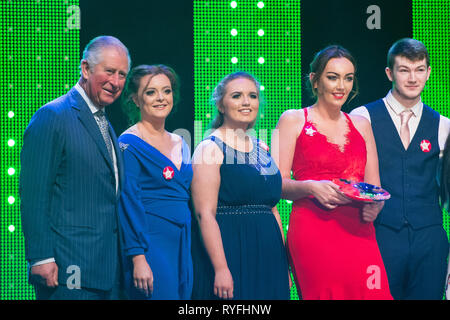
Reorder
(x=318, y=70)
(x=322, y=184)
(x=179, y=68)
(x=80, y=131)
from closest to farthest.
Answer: (x=80, y=131), (x=322, y=184), (x=318, y=70), (x=179, y=68)

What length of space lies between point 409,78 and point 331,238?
1.08 meters

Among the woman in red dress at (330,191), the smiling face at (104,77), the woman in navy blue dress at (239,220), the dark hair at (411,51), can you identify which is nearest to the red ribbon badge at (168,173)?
the woman in navy blue dress at (239,220)

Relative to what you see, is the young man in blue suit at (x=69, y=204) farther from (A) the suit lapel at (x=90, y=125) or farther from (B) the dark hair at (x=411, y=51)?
(B) the dark hair at (x=411, y=51)

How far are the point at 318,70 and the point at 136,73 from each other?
99 cm

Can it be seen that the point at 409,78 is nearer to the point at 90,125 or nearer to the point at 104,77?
the point at 104,77

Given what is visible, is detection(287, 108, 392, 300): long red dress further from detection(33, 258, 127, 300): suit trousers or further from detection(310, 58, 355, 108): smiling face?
detection(33, 258, 127, 300): suit trousers

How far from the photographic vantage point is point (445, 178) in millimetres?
→ 3383

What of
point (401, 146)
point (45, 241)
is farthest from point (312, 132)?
point (45, 241)

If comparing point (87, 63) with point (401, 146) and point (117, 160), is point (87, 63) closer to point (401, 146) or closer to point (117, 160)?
point (117, 160)

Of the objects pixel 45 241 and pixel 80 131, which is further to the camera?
pixel 80 131

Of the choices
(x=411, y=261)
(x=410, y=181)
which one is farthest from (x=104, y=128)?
(x=411, y=261)

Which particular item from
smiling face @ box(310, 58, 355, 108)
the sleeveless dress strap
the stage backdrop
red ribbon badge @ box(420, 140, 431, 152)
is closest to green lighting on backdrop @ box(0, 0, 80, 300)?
the stage backdrop

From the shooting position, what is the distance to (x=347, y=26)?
4438 millimetres

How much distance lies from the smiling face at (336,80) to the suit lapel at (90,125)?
130 cm
